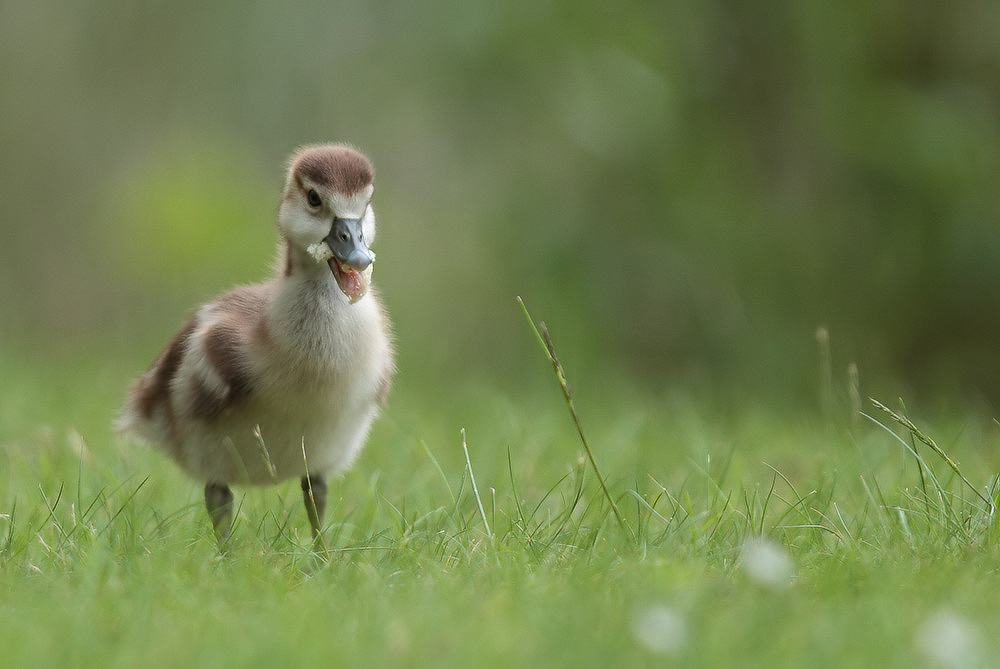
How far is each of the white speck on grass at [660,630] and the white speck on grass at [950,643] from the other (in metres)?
0.48

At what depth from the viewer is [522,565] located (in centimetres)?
321

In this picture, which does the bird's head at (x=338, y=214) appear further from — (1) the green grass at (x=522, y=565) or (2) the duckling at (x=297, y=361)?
(1) the green grass at (x=522, y=565)

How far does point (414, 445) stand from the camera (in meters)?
5.30

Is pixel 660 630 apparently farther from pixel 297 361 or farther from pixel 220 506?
pixel 220 506

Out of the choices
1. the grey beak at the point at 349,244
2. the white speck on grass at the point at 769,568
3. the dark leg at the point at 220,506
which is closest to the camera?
the white speck on grass at the point at 769,568

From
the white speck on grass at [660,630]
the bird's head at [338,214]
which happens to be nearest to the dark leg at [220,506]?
the bird's head at [338,214]

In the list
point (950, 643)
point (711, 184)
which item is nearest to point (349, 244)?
point (950, 643)

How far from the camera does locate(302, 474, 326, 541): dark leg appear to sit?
152 inches

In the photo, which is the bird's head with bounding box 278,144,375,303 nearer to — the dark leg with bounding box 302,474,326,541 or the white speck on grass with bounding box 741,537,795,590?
the dark leg with bounding box 302,474,326,541

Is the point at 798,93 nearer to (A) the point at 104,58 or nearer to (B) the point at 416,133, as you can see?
(B) the point at 416,133

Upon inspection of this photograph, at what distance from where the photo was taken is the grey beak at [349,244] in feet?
11.8

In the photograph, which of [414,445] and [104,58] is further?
[104,58]

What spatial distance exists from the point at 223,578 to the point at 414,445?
7.30 feet

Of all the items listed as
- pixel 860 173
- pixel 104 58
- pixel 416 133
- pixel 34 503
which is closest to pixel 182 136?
pixel 104 58
